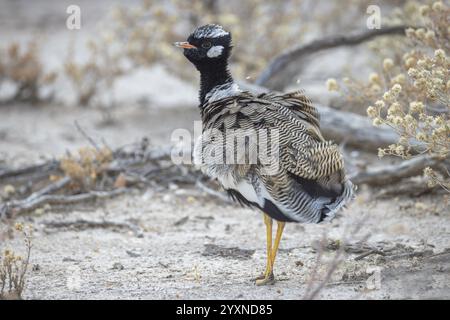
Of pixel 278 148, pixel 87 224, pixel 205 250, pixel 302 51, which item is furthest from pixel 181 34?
pixel 278 148

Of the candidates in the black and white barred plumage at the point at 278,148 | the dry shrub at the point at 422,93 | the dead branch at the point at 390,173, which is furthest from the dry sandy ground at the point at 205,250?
the dry shrub at the point at 422,93

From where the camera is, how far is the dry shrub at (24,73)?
352 inches

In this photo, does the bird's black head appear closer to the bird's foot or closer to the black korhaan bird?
the black korhaan bird

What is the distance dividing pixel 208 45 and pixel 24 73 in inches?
185

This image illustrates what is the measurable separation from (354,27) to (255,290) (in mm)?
5975

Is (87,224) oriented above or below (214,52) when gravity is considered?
below

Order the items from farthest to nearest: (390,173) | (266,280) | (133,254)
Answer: (390,173) < (133,254) < (266,280)

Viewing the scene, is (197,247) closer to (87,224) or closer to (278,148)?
(87,224)

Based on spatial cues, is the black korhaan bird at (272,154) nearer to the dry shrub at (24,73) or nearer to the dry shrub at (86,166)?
the dry shrub at (86,166)

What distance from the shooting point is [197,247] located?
528 cm

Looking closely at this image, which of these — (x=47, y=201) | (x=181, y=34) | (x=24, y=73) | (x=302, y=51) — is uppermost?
(x=181, y=34)

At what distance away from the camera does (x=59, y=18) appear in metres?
12.8
